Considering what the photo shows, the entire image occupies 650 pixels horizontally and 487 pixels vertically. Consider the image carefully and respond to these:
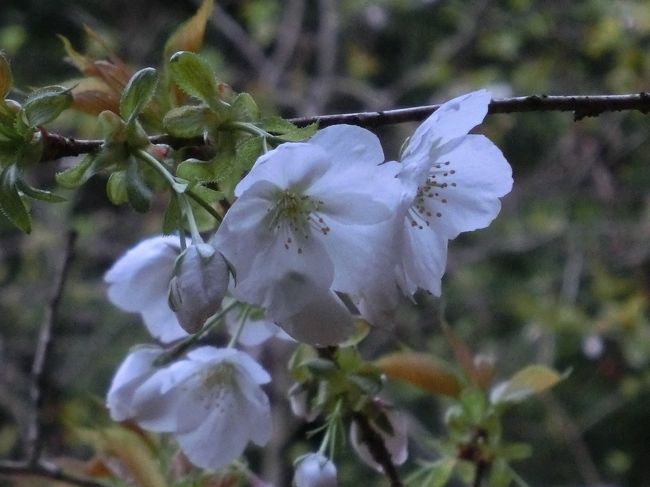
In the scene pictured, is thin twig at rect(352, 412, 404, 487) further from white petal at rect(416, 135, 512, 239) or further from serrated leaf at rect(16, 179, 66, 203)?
serrated leaf at rect(16, 179, 66, 203)

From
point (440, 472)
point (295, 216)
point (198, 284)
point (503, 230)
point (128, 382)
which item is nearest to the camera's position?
point (198, 284)

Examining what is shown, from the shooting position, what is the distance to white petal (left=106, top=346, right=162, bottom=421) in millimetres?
773

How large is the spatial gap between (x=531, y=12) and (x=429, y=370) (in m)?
3.03

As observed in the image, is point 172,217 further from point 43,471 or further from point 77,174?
point 43,471

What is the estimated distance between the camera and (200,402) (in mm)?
786

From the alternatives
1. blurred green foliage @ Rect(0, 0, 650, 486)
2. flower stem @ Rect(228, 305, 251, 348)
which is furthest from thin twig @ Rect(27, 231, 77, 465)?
blurred green foliage @ Rect(0, 0, 650, 486)

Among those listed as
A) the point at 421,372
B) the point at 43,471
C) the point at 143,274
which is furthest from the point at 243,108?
the point at 43,471

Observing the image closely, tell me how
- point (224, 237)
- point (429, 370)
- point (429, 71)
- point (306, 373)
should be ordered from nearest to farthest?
1. point (224, 237)
2. point (306, 373)
3. point (429, 370)
4. point (429, 71)

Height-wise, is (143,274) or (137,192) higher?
(137,192)

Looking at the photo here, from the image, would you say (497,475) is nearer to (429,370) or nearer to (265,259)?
(429,370)

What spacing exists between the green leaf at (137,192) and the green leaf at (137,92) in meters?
0.04

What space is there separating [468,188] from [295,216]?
0.54ft

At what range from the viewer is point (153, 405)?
77 cm

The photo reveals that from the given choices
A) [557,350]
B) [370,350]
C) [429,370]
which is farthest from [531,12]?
[429,370]
